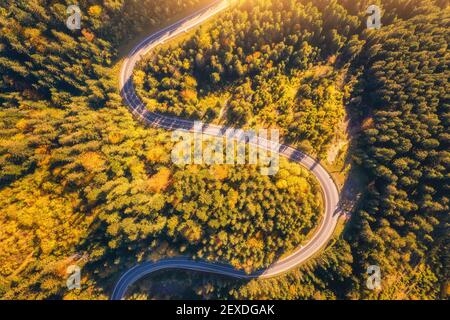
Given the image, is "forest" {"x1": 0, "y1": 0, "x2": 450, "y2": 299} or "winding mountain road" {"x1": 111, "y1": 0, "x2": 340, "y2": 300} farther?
"winding mountain road" {"x1": 111, "y1": 0, "x2": 340, "y2": 300}

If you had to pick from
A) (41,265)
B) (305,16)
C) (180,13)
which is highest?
(180,13)

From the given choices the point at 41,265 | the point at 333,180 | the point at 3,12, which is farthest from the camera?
the point at 333,180

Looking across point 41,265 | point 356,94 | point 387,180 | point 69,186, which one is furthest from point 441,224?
point 41,265

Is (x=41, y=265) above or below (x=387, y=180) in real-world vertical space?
below

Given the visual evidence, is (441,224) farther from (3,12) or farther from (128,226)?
(3,12)

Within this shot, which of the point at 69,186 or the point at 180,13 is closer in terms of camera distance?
the point at 69,186
